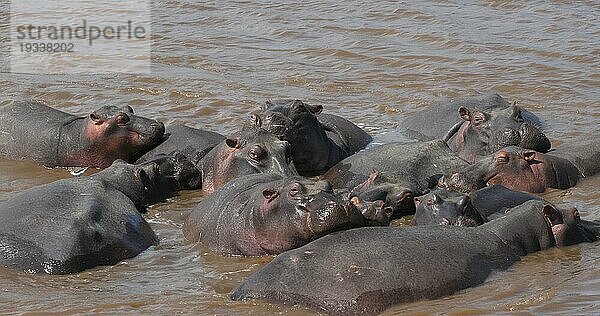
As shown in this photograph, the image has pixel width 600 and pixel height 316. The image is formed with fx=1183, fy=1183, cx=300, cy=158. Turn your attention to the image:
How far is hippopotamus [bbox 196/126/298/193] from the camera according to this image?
8.69 m

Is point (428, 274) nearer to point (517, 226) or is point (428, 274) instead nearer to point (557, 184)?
point (517, 226)

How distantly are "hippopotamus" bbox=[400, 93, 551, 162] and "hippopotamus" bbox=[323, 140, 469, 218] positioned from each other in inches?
21.3

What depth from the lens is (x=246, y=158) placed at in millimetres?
8836

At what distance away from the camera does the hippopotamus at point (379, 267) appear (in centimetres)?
600

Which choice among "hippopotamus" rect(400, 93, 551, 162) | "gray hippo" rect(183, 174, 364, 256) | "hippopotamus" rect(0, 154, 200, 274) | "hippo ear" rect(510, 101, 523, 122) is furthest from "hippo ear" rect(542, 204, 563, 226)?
"hippo ear" rect(510, 101, 523, 122)

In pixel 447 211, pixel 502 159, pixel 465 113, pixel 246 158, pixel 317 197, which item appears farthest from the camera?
pixel 465 113

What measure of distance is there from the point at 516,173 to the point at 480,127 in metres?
1.11

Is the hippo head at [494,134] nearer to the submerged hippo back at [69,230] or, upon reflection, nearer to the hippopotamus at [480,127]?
the hippopotamus at [480,127]

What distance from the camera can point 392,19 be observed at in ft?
52.2

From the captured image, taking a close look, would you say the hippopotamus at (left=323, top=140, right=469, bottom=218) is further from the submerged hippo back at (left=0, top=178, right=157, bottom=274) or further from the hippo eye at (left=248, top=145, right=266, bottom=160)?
the submerged hippo back at (left=0, top=178, right=157, bottom=274)

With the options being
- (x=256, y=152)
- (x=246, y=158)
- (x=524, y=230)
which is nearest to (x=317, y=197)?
(x=524, y=230)

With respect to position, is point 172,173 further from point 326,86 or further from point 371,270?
point 326,86

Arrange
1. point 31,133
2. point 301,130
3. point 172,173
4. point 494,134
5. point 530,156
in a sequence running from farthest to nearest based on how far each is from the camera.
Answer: point 31,133
point 494,134
point 301,130
point 172,173
point 530,156

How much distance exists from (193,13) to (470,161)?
8.34m
